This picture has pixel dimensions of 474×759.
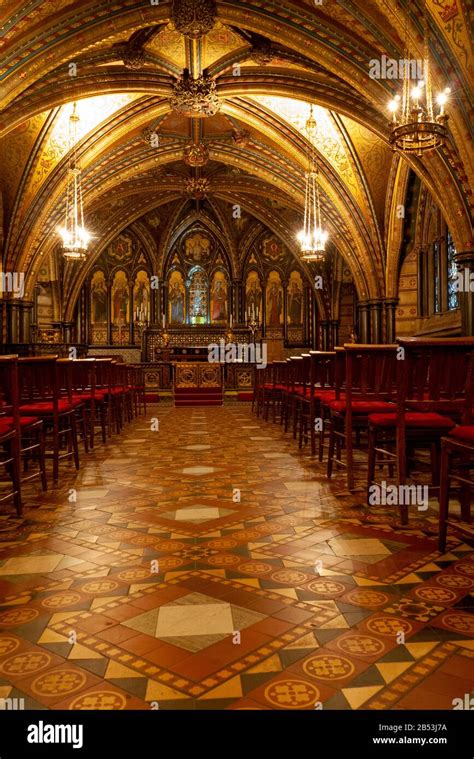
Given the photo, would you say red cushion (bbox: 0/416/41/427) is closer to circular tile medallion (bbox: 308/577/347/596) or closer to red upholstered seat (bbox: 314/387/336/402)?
circular tile medallion (bbox: 308/577/347/596)

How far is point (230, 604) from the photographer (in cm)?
235

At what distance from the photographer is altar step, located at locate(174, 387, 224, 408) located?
15.9 m

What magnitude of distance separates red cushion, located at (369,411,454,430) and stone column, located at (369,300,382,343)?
478 inches

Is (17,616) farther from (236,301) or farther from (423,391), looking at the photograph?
(236,301)

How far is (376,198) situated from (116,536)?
13.7 metres

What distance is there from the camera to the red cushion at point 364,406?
4590 millimetres

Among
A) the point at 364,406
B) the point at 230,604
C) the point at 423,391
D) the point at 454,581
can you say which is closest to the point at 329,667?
the point at 230,604

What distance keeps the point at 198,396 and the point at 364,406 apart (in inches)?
463

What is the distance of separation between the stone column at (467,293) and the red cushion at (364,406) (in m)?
5.00

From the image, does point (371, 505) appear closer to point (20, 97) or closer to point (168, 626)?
point (168, 626)

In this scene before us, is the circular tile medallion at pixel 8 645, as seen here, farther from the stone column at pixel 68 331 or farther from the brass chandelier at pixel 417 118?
the stone column at pixel 68 331

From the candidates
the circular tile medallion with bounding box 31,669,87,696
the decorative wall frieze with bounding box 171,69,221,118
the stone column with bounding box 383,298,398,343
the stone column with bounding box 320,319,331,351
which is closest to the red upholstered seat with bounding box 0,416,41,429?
the circular tile medallion with bounding box 31,669,87,696

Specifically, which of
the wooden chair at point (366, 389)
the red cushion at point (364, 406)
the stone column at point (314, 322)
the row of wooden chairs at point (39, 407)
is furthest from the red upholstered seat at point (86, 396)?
the stone column at point (314, 322)

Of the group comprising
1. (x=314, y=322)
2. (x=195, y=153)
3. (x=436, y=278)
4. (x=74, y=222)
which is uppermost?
(x=195, y=153)
